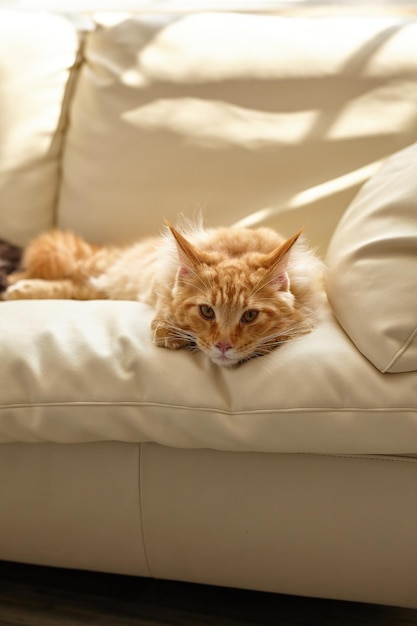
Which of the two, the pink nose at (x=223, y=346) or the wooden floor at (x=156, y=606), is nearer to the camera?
the pink nose at (x=223, y=346)

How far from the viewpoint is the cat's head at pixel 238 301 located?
1.54 meters

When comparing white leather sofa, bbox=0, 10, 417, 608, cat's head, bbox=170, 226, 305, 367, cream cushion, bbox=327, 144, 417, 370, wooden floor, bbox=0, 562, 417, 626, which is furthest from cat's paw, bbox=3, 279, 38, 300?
cream cushion, bbox=327, 144, 417, 370

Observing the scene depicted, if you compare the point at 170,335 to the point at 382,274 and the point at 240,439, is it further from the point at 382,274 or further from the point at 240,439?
the point at 382,274

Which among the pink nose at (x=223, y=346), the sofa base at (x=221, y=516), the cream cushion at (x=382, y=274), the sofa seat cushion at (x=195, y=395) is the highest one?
the cream cushion at (x=382, y=274)

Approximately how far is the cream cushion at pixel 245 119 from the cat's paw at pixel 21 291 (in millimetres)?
344

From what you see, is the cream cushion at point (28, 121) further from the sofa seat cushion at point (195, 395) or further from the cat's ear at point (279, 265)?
the cat's ear at point (279, 265)

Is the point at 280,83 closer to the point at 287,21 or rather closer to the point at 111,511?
the point at 287,21

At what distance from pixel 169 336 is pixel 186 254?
0.19 m

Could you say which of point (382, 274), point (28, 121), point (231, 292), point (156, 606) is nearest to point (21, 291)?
point (28, 121)

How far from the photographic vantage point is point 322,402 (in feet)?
4.47

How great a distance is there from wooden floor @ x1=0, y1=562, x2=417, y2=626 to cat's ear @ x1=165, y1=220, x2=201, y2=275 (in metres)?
0.79

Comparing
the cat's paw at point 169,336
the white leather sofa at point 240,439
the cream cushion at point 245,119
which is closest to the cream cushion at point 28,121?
the cream cushion at point 245,119

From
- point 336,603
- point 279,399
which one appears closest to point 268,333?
point 279,399

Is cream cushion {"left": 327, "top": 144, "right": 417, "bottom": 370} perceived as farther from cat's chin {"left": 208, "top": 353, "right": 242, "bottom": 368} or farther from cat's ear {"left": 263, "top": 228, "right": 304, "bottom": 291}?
cat's chin {"left": 208, "top": 353, "right": 242, "bottom": 368}
